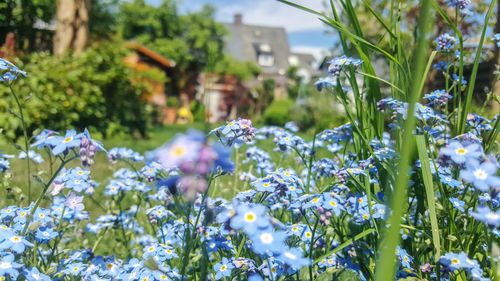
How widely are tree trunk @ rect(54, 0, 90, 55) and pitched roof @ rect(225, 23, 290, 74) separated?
106 ft

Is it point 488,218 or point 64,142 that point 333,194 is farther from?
point 64,142

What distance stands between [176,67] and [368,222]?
28.7 m

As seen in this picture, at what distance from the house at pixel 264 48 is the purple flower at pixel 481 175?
38.0 meters

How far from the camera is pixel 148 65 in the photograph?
2502cm

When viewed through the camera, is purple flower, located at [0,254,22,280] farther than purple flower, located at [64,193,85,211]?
No

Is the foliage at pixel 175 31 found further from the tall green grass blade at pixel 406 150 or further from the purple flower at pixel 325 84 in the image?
the tall green grass blade at pixel 406 150

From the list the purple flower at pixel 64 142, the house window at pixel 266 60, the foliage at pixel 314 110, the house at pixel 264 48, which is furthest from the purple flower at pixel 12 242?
the house window at pixel 266 60

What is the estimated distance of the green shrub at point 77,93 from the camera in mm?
7176

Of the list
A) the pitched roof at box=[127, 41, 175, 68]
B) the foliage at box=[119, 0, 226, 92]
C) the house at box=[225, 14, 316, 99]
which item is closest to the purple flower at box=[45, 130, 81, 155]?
the pitched roof at box=[127, 41, 175, 68]

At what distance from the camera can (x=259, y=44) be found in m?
42.5

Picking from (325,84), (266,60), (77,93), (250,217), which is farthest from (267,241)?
(266,60)

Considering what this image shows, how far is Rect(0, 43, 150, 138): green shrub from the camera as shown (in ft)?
23.5

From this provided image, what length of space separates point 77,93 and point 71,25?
122 cm

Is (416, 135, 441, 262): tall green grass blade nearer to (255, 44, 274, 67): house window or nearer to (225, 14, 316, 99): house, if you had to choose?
(225, 14, 316, 99): house
